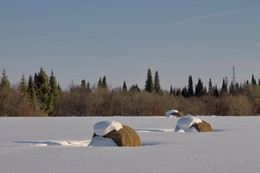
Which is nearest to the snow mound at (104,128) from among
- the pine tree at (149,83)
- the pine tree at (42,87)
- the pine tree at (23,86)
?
the pine tree at (23,86)

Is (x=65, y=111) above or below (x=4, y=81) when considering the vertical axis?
below

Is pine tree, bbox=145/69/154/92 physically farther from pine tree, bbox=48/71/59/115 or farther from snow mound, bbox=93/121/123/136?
snow mound, bbox=93/121/123/136

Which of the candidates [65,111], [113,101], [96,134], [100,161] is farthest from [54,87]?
[100,161]

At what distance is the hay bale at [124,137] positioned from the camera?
27.4 ft

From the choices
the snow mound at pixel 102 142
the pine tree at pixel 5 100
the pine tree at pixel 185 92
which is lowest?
the snow mound at pixel 102 142

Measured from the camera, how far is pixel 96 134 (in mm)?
8758

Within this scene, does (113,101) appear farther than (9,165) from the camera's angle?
Yes

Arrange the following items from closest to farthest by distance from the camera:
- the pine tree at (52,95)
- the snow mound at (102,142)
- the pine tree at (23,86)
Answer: the snow mound at (102,142) → the pine tree at (23,86) → the pine tree at (52,95)

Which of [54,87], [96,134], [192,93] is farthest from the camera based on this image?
[192,93]

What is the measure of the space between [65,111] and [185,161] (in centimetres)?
3759

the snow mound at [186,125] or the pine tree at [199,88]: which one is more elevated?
the pine tree at [199,88]

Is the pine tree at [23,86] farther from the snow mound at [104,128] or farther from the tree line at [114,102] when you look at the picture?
the snow mound at [104,128]

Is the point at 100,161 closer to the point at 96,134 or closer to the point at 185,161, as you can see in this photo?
the point at 185,161

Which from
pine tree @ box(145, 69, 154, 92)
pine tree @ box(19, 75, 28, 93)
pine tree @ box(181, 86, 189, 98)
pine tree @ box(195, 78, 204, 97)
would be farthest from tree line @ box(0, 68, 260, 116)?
pine tree @ box(181, 86, 189, 98)
